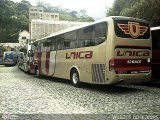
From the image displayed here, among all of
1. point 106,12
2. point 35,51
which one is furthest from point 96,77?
point 106,12

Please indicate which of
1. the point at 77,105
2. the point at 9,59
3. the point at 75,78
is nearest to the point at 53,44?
the point at 75,78

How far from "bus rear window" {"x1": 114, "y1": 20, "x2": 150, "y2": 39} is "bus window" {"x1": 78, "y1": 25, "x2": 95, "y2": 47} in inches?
63.4

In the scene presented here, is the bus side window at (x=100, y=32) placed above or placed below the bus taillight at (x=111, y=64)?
above

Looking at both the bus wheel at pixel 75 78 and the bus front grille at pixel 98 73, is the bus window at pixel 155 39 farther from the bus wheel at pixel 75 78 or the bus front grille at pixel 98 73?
the bus wheel at pixel 75 78

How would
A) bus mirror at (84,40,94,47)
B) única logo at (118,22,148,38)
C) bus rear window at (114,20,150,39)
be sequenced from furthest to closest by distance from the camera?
bus mirror at (84,40,94,47) < única logo at (118,22,148,38) < bus rear window at (114,20,150,39)

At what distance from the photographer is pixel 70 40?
1734 centimetres

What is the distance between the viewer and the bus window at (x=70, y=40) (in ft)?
54.7

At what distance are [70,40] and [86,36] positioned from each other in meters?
2.19

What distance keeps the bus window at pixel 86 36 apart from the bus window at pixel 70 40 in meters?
0.66

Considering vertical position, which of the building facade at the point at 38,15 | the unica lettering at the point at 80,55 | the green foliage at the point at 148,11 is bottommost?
the unica lettering at the point at 80,55

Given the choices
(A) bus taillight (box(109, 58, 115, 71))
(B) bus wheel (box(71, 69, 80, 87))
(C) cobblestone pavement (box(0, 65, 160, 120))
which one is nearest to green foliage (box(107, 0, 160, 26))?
(B) bus wheel (box(71, 69, 80, 87))

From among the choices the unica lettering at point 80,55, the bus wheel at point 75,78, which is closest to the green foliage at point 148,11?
the unica lettering at point 80,55

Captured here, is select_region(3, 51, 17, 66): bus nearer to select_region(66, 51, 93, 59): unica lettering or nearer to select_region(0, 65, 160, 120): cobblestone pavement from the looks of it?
select_region(66, 51, 93, 59): unica lettering

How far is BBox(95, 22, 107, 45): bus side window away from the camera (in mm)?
13651
